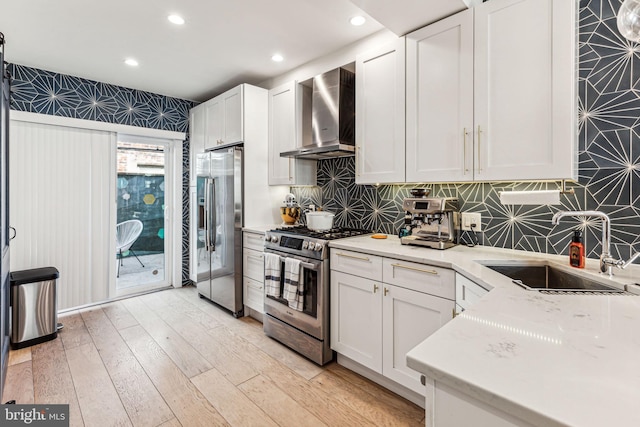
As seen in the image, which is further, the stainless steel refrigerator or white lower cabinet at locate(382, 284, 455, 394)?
the stainless steel refrigerator

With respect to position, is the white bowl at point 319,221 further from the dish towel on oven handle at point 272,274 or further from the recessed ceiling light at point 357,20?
the recessed ceiling light at point 357,20

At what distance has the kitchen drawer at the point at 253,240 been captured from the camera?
10.2ft

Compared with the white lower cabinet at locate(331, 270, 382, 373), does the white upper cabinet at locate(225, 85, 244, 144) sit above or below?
above

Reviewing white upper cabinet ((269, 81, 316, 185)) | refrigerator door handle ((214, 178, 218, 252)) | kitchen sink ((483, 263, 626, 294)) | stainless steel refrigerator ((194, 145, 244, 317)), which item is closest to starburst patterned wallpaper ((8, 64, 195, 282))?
stainless steel refrigerator ((194, 145, 244, 317))

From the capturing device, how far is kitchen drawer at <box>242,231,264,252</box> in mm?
3121

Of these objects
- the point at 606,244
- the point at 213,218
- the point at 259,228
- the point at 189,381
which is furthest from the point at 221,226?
the point at 606,244

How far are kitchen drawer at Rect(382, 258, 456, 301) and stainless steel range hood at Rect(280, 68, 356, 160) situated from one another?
112 cm

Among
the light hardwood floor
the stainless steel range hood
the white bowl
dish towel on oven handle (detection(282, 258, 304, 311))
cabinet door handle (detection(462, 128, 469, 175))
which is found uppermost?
the stainless steel range hood

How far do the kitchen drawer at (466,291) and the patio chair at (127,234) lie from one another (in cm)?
392

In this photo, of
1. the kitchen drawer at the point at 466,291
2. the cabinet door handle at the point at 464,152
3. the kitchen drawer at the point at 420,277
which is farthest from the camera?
the cabinet door handle at the point at 464,152

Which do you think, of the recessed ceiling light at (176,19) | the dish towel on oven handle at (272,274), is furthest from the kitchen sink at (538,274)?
the recessed ceiling light at (176,19)

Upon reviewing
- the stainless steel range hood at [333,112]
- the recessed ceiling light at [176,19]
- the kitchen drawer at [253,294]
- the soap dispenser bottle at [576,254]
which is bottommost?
the kitchen drawer at [253,294]

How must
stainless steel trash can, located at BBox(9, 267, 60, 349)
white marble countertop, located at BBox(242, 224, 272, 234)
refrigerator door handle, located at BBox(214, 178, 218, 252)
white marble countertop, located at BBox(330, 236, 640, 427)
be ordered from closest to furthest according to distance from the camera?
white marble countertop, located at BBox(330, 236, 640, 427)
stainless steel trash can, located at BBox(9, 267, 60, 349)
white marble countertop, located at BBox(242, 224, 272, 234)
refrigerator door handle, located at BBox(214, 178, 218, 252)

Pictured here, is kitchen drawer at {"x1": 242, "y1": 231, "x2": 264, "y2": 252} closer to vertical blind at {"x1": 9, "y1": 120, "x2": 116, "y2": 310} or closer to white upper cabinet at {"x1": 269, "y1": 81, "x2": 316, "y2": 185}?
white upper cabinet at {"x1": 269, "y1": 81, "x2": 316, "y2": 185}
